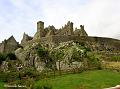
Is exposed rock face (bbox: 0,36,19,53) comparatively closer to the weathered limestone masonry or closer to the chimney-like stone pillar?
the weathered limestone masonry

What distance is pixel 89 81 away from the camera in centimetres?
4012

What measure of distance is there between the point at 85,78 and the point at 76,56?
47.7 ft

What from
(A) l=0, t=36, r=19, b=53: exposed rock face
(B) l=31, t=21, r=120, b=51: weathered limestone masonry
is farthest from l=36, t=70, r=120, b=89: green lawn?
(A) l=0, t=36, r=19, b=53: exposed rock face

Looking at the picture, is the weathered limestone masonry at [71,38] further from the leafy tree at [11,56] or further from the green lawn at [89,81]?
the green lawn at [89,81]

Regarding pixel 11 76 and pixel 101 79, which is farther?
pixel 11 76

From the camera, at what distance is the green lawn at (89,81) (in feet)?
122

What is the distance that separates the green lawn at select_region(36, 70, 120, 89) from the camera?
3712cm

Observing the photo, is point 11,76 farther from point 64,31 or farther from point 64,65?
point 64,31

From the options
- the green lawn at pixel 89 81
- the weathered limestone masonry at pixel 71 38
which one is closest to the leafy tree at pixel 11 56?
the weathered limestone masonry at pixel 71 38

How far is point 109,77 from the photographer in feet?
139

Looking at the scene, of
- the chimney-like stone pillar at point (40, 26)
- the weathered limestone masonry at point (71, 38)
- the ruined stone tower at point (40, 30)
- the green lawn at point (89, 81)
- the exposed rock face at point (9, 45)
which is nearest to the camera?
the green lawn at point (89, 81)

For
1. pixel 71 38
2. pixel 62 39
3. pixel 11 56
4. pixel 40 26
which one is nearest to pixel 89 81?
pixel 71 38

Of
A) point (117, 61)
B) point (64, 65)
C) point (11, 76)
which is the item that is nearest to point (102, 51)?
point (117, 61)

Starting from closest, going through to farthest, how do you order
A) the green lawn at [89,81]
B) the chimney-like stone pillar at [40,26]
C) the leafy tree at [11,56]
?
the green lawn at [89,81] < the leafy tree at [11,56] < the chimney-like stone pillar at [40,26]
